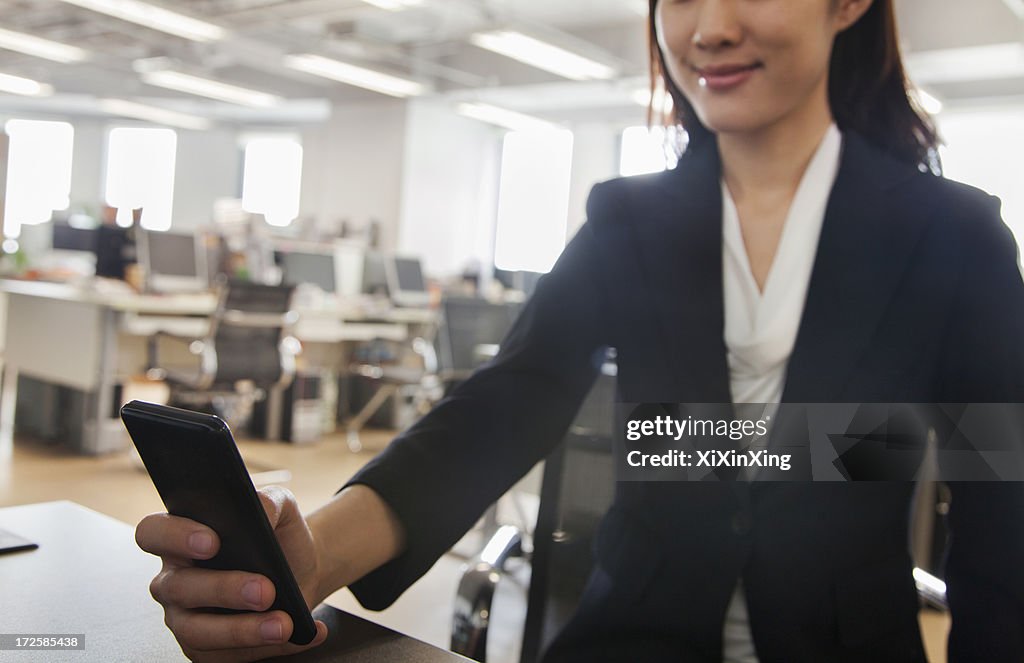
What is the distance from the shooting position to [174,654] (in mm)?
612

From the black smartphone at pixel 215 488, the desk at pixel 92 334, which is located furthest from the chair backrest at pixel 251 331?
the black smartphone at pixel 215 488

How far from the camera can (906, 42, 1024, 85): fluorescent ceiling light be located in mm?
8047

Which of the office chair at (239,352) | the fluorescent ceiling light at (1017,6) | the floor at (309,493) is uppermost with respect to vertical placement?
the fluorescent ceiling light at (1017,6)

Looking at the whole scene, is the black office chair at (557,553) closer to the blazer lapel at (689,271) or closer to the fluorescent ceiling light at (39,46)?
the blazer lapel at (689,271)

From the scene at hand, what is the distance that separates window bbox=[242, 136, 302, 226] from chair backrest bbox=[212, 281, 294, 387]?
10.5 metres

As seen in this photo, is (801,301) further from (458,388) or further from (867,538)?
(458,388)

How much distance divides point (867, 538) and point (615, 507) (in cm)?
23

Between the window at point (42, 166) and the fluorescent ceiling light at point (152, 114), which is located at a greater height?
the fluorescent ceiling light at point (152, 114)

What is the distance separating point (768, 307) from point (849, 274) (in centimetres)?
7

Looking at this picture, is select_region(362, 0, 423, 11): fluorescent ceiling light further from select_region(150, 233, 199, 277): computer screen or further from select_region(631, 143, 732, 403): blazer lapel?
select_region(631, 143, 732, 403): blazer lapel

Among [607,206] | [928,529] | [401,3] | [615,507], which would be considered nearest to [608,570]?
[615,507]

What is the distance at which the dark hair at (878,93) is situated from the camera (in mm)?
864

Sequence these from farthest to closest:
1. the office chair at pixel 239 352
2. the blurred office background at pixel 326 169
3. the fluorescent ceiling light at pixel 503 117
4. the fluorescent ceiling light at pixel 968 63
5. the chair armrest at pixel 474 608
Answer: the fluorescent ceiling light at pixel 503 117 → the fluorescent ceiling light at pixel 968 63 → the blurred office background at pixel 326 169 → the office chair at pixel 239 352 → the chair armrest at pixel 474 608

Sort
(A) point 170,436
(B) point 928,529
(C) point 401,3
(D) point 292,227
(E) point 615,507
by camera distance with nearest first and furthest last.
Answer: (A) point 170,436 < (E) point 615,507 < (B) point 928,529 < (C) point 401,3 < (D) point 292,227
